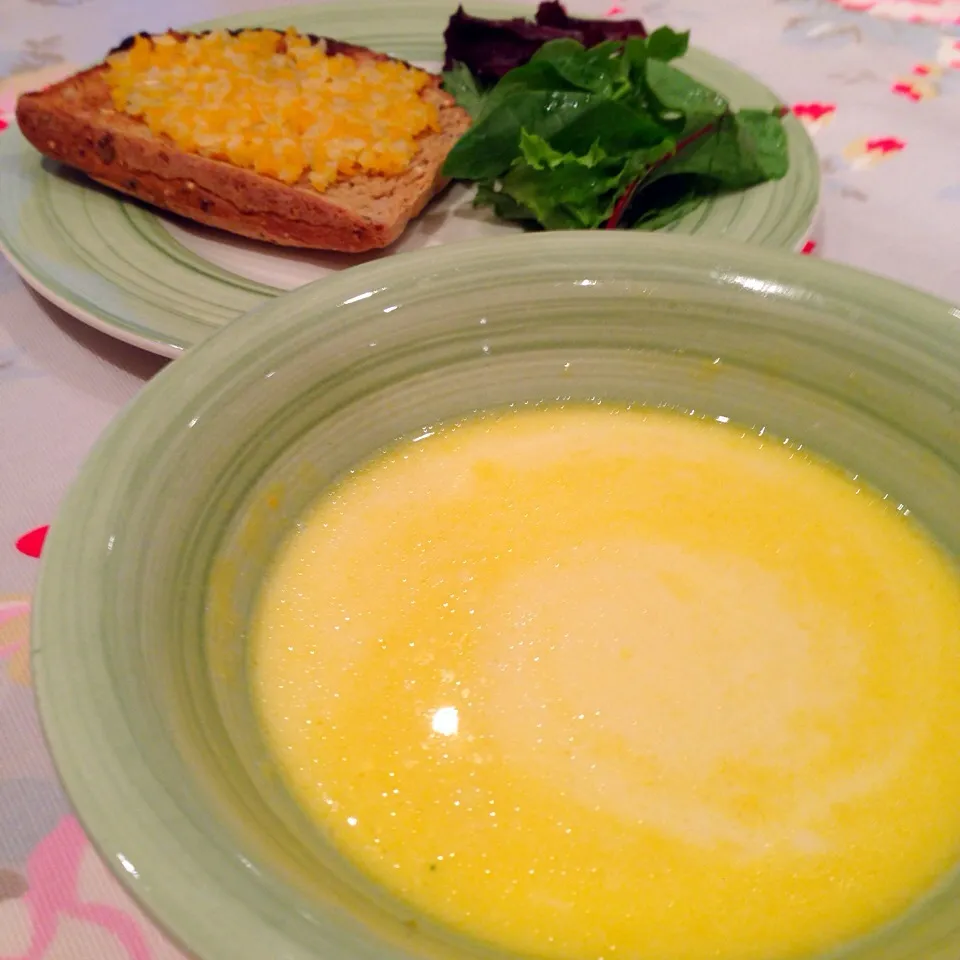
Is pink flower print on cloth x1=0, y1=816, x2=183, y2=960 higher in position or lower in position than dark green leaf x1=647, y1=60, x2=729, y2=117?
lower

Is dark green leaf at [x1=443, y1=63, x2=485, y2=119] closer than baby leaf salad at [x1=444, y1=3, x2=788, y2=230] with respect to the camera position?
No

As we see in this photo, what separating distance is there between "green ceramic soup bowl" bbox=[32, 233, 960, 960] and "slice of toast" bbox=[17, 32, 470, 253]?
Result: 534 mm

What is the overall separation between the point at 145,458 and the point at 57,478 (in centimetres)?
46

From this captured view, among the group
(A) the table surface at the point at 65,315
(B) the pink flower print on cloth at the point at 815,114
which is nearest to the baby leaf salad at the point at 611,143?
(A) the table surface at the point at 65,315

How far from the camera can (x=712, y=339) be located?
0.99m

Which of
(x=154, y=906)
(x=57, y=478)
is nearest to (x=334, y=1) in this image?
(x=57, y=478)

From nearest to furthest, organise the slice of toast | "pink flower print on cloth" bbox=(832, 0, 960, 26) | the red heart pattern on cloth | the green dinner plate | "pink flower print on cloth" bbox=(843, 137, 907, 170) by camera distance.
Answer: the red heart pattern on cloth → the green dinner plate → the slice of toast → "pink flower print on cloth" bbox=(843, 137, 907, 170) → "pink flower print on cloth" bbox=(832, 0, 960, 26)

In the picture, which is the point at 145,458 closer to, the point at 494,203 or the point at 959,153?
the point at 494,203

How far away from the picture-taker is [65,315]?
138cm

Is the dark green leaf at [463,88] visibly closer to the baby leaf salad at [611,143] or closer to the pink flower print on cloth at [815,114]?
the baby leaf salad at [611,143]

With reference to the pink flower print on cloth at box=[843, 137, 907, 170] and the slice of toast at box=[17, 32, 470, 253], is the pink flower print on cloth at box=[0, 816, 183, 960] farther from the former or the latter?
the pink flower print on cloth at box=[843, 137, 907, 170]

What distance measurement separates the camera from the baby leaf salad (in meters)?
→ 1.49

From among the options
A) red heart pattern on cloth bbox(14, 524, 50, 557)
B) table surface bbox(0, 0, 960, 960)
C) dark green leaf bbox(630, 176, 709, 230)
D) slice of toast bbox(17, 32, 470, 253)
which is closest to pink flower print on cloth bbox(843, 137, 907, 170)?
table surface bbox(0, 0, 960, 960)

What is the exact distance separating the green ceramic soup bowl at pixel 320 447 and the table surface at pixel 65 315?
23cm
